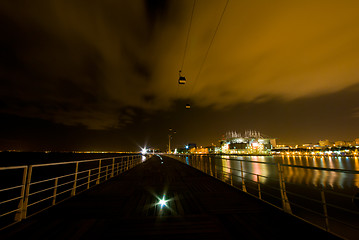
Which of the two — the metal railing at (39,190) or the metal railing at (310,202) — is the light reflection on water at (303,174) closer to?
the metal railing at (310,202)

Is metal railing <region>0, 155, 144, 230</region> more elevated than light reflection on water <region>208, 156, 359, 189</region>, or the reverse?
metal railing <region>0, 155, 144, 230</region>

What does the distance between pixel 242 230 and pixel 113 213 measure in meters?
3.01

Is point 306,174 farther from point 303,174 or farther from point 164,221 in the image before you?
point 164,221

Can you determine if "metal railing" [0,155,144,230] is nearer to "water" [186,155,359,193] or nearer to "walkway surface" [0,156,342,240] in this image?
"walkway surface" [0,156,342,240]

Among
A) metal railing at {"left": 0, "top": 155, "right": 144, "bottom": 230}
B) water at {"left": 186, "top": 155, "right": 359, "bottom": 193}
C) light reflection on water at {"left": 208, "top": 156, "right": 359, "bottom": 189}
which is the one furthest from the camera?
light reflection on water at {"left": 208, "top": 156, "right": 359, "bottom": 189}

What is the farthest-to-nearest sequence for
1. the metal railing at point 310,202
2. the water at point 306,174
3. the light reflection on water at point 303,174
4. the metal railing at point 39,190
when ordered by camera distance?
1. the light reflection on water at point 303,174
2. the water at point 306,174
3. the metal railing at point 39,190
4. the metal railing at point 310,202

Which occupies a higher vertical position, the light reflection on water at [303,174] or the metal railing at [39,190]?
the metal railing at [39,190]

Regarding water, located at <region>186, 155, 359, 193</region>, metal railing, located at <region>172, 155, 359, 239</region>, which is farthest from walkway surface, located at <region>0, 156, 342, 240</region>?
water, located at <region>186, 155, 359, 193</region>

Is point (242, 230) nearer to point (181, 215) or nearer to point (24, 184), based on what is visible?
point (181, 215)

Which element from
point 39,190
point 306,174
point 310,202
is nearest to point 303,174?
point 306,174

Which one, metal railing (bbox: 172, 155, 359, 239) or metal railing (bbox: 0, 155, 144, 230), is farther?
metal railing (bbox: 0, 155, 144, 230)

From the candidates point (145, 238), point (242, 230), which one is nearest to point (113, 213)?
point (145, 238)

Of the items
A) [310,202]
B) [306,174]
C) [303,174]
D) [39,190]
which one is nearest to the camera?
[310,202]

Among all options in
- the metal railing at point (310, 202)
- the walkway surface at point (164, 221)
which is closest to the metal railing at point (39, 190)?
the walkway surface at point (164, 221)
